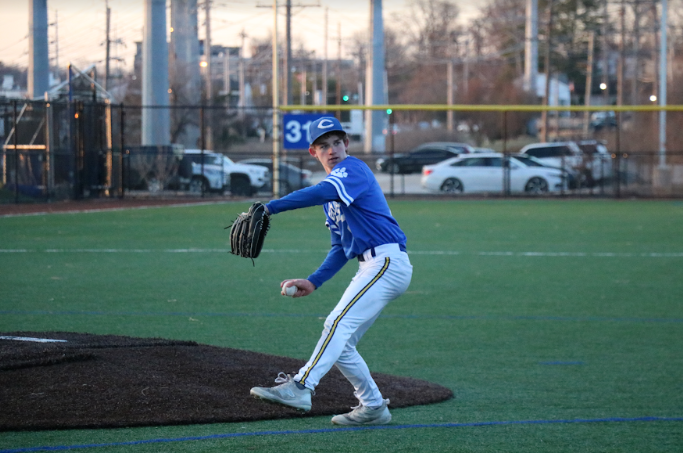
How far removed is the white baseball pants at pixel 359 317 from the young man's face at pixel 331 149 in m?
0.56

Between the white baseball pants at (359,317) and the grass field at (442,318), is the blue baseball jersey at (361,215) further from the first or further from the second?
the grass field at (442,318)

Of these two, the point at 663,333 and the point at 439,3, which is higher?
the point at 439,3

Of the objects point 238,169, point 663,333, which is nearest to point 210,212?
point 238,169

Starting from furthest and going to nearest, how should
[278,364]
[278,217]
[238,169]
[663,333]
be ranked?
[238,169], [278,217], [663,333], [278,364]

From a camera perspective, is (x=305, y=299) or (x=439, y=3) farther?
(x=439, y=3)

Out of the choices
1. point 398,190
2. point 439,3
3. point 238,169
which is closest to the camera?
point 238,169

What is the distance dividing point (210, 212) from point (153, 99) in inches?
434

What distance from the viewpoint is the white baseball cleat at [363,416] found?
5.13 meters

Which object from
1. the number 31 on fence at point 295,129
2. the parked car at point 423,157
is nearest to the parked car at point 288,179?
the number 31 on fence at point 295,129

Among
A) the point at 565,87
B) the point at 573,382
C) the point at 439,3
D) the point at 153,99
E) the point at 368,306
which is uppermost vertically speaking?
the point at 439,3

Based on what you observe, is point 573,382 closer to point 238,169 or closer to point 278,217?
point 278,217

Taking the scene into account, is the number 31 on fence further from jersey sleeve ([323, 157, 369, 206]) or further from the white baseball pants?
jersey sleeve ([323, 157, 369, 206])

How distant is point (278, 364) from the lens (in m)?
6.45

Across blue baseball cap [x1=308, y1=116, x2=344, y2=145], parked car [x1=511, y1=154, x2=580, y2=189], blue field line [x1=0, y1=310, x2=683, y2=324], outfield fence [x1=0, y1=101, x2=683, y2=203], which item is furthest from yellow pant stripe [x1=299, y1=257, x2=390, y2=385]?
parked car [x1=511, y1=154, x2=580, y2=189]
